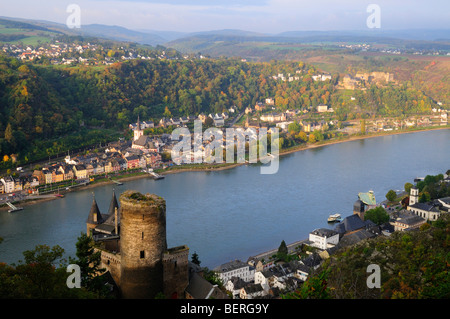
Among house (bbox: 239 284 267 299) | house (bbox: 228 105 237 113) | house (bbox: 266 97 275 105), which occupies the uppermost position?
house (bbox: 266 97 275 105)

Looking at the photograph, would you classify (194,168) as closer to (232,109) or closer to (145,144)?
(145,144)

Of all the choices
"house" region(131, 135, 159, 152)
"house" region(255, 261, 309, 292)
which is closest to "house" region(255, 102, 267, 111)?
"house" region(131, 135, 159, 152)

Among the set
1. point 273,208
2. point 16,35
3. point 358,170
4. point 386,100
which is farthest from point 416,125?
point 16,35

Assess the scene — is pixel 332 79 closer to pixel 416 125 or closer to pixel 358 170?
pixel 416 125

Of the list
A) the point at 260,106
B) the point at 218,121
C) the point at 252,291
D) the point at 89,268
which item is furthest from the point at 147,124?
the point at 89,268

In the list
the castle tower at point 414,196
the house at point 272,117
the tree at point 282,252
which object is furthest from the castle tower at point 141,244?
the house at point 272,117

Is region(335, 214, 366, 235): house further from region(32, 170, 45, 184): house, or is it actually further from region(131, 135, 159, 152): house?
region(131, 135, 159, 152): house
